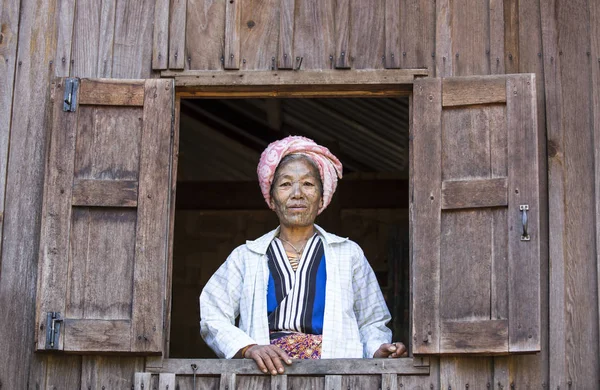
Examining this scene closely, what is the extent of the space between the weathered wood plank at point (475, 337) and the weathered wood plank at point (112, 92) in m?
2.07

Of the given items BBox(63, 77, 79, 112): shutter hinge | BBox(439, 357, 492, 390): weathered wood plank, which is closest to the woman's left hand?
BBox(439, 357, 492, 390): weathered wood plank

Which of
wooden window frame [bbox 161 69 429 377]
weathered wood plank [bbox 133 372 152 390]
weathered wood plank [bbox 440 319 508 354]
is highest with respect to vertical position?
wooden window frame [bbox 161 69 429 377]

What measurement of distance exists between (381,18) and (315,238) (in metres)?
1.33

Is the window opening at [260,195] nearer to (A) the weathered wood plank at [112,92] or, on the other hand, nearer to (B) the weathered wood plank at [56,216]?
(A) the weathered wood plank at [112,92]

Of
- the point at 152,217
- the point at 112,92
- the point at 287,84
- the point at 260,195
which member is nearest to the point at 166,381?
the point at 152,217

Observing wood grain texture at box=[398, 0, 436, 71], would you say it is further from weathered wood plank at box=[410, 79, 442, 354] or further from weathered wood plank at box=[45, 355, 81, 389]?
weathered wood plank at box=[45, 355, 81, 389]

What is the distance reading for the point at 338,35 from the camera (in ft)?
23.7

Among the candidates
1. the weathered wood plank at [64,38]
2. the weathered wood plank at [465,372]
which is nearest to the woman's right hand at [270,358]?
the weathered wood plank at [465,372]

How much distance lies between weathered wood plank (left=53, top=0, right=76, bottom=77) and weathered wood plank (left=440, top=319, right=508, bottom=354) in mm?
2566

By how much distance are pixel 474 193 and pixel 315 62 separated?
116cm

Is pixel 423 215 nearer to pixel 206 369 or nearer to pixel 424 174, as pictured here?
pixel 424 174

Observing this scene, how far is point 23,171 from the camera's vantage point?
7.17 meters

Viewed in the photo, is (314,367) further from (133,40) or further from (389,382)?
(133,40)

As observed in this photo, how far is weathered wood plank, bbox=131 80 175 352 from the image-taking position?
6.74 m
